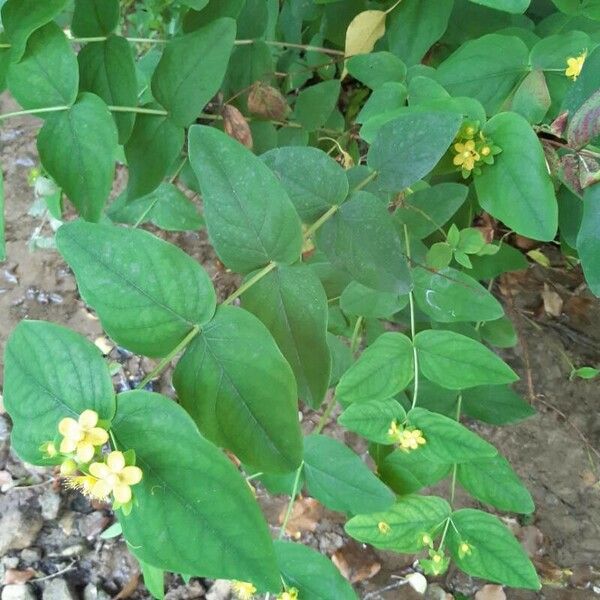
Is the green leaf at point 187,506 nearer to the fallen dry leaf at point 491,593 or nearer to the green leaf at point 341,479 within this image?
the green leaf at point 341,479

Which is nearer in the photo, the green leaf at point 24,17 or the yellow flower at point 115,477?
the yellow flower at point 115,477

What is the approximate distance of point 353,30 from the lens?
3.40 ft

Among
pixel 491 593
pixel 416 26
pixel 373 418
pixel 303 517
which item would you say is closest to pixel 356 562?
pixel 303 517

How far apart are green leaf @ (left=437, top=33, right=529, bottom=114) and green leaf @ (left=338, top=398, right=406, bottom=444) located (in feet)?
1.36

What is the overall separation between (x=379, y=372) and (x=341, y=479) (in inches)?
6.0

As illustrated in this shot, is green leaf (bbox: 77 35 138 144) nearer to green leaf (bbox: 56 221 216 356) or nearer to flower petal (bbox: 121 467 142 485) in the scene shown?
green leaf (bbox: 56 221 216 356)

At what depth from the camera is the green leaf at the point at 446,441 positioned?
0.78 metres

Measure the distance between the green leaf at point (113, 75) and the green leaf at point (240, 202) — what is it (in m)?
0.26

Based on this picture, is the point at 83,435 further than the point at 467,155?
No

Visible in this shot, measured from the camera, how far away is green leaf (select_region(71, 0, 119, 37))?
0.83 m

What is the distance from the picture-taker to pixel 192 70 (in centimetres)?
84

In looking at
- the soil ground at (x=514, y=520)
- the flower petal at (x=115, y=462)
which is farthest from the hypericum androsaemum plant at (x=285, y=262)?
the soil ground at (x=514, y=520)

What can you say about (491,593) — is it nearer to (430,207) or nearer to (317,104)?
(430,207)

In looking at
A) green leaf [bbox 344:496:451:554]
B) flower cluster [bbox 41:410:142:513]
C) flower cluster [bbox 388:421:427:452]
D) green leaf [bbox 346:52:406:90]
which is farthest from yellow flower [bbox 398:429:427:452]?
green leaf [bbox 346:52:406:90]
